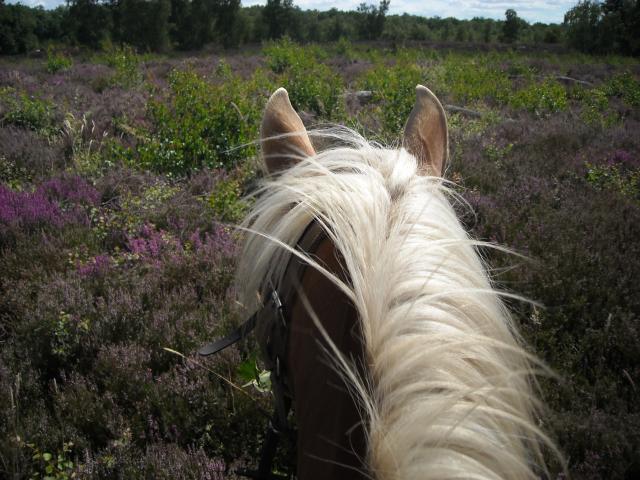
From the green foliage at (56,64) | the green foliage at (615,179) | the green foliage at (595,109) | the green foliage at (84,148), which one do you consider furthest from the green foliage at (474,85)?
the green foliage at (56,64)

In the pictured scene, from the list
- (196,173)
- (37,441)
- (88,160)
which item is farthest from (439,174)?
(88,160)

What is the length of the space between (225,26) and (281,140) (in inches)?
1662

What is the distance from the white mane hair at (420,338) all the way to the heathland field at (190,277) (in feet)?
0.45

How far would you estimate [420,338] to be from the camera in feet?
2.07

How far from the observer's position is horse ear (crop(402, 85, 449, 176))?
1.18 m

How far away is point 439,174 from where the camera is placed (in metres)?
1.15

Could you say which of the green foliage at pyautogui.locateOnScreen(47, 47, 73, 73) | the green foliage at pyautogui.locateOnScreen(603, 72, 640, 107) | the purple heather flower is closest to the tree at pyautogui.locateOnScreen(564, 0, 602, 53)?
the green foliage at pyautogui.locateOnScreen(603, 72, 640, 107)

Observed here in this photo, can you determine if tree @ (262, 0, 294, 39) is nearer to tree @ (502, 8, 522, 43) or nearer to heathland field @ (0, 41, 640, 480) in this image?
tree @ (502, 8, 522, 43)

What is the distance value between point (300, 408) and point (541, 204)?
3.86 m

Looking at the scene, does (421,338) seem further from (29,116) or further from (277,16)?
(277,16)

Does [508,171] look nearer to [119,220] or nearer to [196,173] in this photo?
[196,173]

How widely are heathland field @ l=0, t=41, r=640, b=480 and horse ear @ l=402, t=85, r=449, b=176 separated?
0.85 feet

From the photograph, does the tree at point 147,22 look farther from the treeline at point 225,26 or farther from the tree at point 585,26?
the tree at point 585,26

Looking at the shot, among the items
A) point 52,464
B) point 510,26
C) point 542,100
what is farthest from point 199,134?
point 510,26
